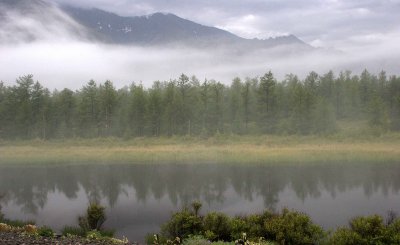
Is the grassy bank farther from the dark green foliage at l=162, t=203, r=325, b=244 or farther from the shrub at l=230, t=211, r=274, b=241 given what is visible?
the shrub at l=230, t=211, r=274, b=241

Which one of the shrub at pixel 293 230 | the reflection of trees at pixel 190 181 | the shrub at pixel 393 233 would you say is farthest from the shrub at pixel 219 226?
the reflection of trees at pixel 190 181

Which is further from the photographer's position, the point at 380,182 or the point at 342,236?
the point at 380,182

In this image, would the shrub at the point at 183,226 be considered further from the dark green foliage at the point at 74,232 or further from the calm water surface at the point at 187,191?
the dark green foliage at the point at 74,232

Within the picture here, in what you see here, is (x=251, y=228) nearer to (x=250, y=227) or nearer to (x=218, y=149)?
(x=250, y=227)

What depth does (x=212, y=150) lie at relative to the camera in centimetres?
7331

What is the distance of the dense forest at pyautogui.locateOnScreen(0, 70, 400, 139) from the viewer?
8675cm

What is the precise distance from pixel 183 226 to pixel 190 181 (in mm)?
22892

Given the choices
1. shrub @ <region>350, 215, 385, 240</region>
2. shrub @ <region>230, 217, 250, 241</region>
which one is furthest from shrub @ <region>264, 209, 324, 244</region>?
shrub @ <region>350, 215, 385, 240</region>

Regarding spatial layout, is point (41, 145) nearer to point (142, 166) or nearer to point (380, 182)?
point (142, 166)

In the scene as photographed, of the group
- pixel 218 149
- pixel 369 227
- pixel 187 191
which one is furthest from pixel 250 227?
pixel 218 149

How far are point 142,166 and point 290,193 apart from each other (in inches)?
1008

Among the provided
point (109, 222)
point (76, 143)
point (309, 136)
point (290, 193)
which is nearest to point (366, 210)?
point (290, 193)

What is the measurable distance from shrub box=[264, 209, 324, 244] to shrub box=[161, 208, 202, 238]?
3134 millimetres

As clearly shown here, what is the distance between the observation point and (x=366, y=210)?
2720 cm
